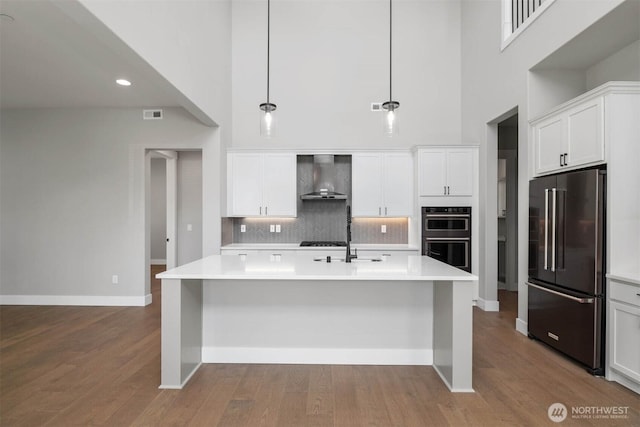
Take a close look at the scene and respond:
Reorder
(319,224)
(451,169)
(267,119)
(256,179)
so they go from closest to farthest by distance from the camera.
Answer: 1. (267,119)
2. (451,169)
3. (256,179)
4. (319,224)

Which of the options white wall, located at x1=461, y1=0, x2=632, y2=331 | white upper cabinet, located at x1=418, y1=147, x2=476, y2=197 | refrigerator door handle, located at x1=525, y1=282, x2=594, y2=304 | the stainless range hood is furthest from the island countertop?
the stainless range hood

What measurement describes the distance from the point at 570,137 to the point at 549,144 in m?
0.31

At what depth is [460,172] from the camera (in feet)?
16.8

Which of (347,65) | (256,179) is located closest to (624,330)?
(256,179)

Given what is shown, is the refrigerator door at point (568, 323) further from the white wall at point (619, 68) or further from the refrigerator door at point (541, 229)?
the white wall at point (619, 68)

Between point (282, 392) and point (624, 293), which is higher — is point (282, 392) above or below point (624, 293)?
below

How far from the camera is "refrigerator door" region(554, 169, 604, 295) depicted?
2.80 m

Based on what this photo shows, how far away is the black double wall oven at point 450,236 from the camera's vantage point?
507cm

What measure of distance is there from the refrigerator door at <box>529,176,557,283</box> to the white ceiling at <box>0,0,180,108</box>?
3.76 meters

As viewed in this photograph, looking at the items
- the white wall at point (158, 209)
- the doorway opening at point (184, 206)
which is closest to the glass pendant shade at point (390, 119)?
the doorway opening at point (184, 206)

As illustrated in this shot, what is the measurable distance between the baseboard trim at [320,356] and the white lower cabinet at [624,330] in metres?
1.39

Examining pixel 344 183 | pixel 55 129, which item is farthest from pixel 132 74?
pixel 344 183

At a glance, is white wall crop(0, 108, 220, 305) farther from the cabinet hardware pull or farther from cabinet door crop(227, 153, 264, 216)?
the cabinet hardware pull

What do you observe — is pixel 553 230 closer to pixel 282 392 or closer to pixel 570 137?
pixel 570 137
